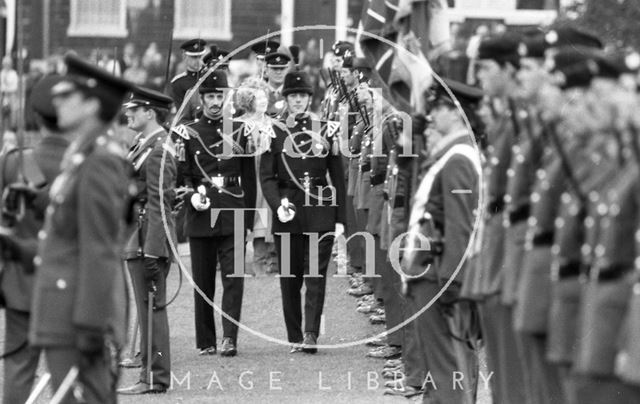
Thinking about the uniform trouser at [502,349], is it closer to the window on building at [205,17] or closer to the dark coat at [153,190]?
the dark coat at [153,190]

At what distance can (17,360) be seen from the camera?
10.0 meters

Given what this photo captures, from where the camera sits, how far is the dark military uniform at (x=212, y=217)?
13867 mm

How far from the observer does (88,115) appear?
8391 mm

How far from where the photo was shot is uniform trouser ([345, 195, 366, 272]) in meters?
16.9

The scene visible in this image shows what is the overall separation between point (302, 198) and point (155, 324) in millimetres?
2098

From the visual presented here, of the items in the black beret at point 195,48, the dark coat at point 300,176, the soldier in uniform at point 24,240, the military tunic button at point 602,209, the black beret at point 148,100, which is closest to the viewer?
the military tunic button at point 602,209

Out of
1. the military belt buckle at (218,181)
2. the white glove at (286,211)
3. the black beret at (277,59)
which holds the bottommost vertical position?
the white glove at (286,211)

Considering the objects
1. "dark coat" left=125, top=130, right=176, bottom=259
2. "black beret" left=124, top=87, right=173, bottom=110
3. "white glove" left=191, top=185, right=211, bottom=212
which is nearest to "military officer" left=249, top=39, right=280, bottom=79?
"white glove" left=191, top=185, right=211, bottom=212

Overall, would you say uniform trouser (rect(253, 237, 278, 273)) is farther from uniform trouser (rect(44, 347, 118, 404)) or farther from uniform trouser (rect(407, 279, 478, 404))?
uniform trouser (rect(44, 347, 118, 404))

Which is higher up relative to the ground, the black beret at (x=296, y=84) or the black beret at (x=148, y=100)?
the black beret at (x=296, y=84)

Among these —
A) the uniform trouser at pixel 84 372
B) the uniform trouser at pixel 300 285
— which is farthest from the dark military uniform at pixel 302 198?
the uniform trouser at pixel 84 372

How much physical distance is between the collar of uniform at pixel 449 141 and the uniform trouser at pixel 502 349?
1.05 metres

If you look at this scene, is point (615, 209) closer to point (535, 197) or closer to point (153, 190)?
point (535, 197)

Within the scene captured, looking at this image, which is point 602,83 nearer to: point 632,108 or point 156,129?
point 632,108
